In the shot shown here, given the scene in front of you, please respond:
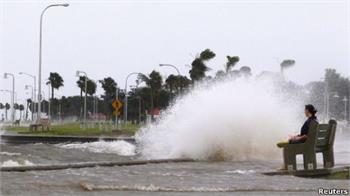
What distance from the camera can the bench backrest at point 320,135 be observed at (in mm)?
14273

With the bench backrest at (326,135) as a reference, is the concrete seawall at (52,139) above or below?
below

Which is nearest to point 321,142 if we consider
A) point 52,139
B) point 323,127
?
point 323,127

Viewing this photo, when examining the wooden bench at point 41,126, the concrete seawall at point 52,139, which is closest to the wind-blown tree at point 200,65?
the wooden bench at point 41,126

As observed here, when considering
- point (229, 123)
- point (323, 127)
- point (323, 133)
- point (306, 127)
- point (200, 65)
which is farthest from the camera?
point (200, 65)

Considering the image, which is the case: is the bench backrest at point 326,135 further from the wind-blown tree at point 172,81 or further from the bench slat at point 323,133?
the wind-blown tree at point 172,81

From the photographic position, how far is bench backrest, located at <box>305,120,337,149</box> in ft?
46.8

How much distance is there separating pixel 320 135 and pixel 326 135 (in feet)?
1.04

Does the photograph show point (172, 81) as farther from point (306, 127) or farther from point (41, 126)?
point (306, 127)

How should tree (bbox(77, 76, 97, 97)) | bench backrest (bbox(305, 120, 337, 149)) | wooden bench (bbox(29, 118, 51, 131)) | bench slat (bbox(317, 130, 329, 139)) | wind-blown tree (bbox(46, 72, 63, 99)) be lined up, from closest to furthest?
bench backrest (bbox(305, 120, 337, 149)), bench slat (bbox(317, 130, 329, 139)), wooden bench (bbox(29, 118, 51, 131)), tree (bbox(77, 76, 97, 97)), wind-blown tree (bbox(46, 72, 63, 99))

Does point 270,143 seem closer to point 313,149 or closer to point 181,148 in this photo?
point 181,148

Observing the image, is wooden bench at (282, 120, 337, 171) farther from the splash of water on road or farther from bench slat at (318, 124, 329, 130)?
the splash of water on road

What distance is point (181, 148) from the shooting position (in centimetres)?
2073

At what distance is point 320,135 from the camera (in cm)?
1481

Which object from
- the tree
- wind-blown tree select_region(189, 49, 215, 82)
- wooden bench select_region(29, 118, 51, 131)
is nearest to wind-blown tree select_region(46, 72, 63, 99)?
the tree
